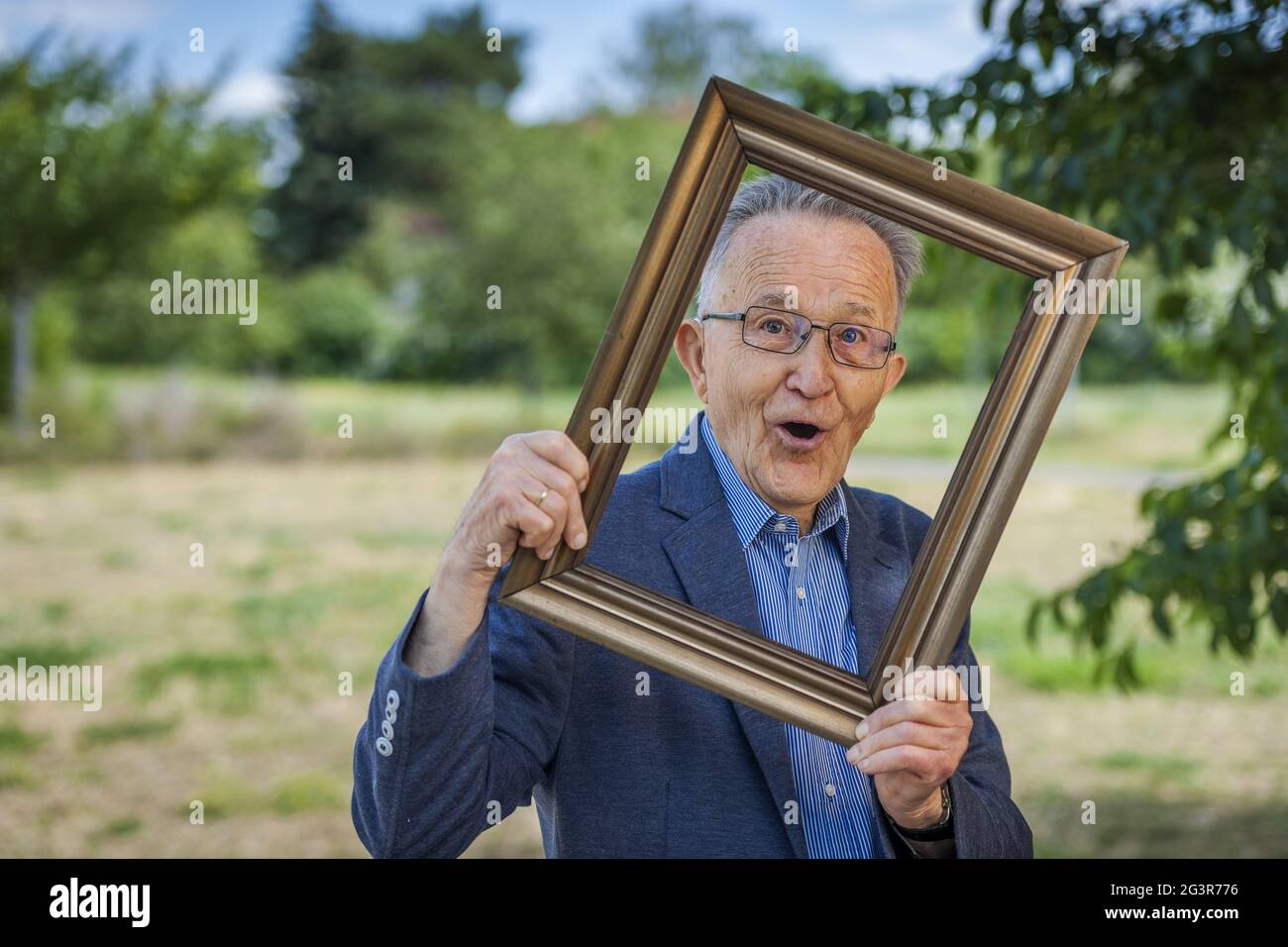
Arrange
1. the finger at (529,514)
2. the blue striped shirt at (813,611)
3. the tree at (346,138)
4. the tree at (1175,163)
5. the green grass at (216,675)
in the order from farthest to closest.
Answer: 1. the tree at (346,138)
2. the green grass at (216,675)
3. the tree at (1175,163)
4. the blue striped shirt at (813,611)
5. the finger at (529,514)

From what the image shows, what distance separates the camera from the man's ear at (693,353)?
1700mm

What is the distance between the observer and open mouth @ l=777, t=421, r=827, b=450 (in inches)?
64.2

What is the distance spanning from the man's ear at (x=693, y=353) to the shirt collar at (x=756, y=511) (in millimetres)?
61

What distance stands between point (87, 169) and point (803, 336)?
15222 millimetres

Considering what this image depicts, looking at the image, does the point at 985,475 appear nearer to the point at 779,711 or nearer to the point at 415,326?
the point at 779,711

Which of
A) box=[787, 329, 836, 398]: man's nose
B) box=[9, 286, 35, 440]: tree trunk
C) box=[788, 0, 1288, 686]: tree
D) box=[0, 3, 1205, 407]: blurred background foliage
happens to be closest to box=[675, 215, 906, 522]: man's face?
box=[787, 329, 836, 398]: man's nose

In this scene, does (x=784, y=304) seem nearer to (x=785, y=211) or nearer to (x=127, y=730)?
(x=785, y=211)

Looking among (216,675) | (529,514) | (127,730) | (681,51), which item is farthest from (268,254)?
(529,514)

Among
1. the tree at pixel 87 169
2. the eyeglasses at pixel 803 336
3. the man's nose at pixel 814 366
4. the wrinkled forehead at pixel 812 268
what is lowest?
the man's nose at pixel 814 366

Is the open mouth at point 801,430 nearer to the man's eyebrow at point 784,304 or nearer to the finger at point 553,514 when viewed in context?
the man's eyebrow at point 784,304

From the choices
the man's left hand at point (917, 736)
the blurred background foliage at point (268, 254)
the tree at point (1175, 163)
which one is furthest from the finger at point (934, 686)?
the blurred background foliage at point (268, 254)

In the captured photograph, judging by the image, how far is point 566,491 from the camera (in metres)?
1.48

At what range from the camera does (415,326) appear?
66.2 ft

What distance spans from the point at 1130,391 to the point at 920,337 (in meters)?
4.97
